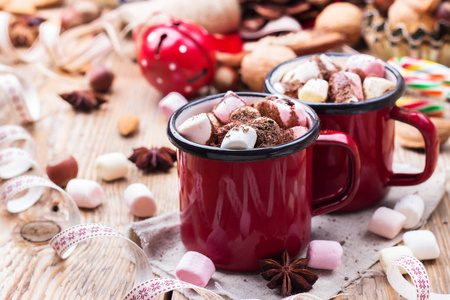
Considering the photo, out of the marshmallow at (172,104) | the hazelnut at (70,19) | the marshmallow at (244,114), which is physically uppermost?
the marshmallow at (244,114)

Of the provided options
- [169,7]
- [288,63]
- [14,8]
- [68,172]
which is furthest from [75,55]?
[288,63]

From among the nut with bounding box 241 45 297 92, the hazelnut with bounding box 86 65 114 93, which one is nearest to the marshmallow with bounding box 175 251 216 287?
the nut with bounding box 241 45 297 92

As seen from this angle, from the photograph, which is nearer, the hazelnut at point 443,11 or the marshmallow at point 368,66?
the marshmallow at point 368,66

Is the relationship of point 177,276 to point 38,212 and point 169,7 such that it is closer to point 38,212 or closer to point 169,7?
point 38,212

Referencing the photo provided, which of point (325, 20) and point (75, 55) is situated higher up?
point (325, 20)

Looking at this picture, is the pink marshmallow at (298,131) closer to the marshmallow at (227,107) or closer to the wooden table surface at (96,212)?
the marshmallow at (227,107)

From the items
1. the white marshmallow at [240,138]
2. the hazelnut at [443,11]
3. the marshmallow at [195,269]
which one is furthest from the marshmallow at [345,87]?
the hazelnut at [443,11]

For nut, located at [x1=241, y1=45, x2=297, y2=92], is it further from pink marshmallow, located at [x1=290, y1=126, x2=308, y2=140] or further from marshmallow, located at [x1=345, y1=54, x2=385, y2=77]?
pink marshmallow, located at [x1=290, y1=126, x2=308, y2=140]
